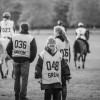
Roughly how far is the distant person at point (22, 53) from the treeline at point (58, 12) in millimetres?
93403

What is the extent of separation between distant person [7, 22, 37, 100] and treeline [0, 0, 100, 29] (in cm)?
9340

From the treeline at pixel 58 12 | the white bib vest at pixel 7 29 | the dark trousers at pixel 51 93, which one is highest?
the treeline at pixel 58 12

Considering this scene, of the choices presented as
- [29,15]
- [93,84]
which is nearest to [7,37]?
[93,84]

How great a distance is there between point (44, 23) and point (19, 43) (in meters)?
102

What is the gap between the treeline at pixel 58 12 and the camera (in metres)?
107

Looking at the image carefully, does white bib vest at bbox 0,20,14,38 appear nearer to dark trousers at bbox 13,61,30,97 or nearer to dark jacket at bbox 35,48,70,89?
dark trousers at bbox 13,61,30,97

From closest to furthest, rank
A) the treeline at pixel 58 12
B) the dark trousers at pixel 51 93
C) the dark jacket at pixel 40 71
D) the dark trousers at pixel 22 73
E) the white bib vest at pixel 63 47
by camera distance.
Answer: the dark jacket at pixel 40 71, the dark trousers at pixel 51 93, the dark trousers at pixel 22 73, the white bib vest at pixel 63 47, the treeline at pixel 58 12

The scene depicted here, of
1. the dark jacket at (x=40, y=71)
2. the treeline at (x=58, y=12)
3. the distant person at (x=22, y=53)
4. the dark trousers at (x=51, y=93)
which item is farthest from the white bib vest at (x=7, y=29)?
the treeline at (x=58, y=12)

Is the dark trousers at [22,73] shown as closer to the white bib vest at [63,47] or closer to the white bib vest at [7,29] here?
the white bib vest at [63,47]

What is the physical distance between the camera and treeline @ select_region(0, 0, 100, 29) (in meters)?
107

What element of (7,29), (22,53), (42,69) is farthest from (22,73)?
(7,29)

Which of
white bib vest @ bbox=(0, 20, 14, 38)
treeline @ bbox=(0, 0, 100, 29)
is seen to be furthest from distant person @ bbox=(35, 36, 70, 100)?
treeline @ bbox=(0, 0, 100, 29)

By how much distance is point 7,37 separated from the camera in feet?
48.4

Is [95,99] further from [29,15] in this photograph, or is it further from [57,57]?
[29,15]
